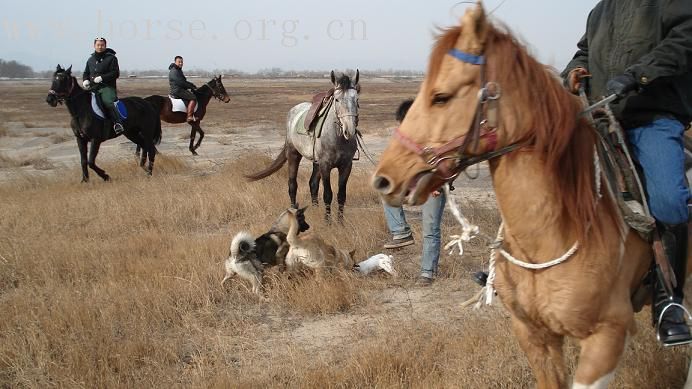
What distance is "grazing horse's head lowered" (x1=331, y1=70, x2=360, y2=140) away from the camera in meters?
8.48

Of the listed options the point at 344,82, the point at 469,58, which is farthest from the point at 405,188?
the point at 344,82

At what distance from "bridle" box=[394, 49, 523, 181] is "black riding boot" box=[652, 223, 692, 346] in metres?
1.10

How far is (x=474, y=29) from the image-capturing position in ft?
7.07

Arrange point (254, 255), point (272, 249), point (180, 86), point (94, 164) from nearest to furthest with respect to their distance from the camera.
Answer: point (254, 255) < point (272, 249) < point (94, 164) < point (180, 86)

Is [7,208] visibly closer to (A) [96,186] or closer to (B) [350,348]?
(A) [96,186]

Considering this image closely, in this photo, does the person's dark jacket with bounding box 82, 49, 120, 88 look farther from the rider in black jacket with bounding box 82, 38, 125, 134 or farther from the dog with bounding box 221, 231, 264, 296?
the dog with bounding box 221, 231, 264, 296

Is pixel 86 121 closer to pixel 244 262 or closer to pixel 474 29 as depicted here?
pixel 244 262

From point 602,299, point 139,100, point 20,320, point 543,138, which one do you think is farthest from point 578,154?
point 139,100

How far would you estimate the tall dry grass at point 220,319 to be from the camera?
3.64 meters

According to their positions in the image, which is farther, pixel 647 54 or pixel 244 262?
pixel 244 262

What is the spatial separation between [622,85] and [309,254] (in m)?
3.91

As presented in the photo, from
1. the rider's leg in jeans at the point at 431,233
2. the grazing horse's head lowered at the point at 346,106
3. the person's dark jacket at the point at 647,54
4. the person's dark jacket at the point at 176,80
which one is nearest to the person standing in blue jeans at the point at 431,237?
the rider's leg in jeans at the point at 431,233

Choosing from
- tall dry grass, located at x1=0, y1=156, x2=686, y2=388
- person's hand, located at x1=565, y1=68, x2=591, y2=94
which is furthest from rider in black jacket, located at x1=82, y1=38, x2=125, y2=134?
person's hand, located at x1=565, y1=68, x2=591, y2=94

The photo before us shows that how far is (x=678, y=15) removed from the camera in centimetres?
258
